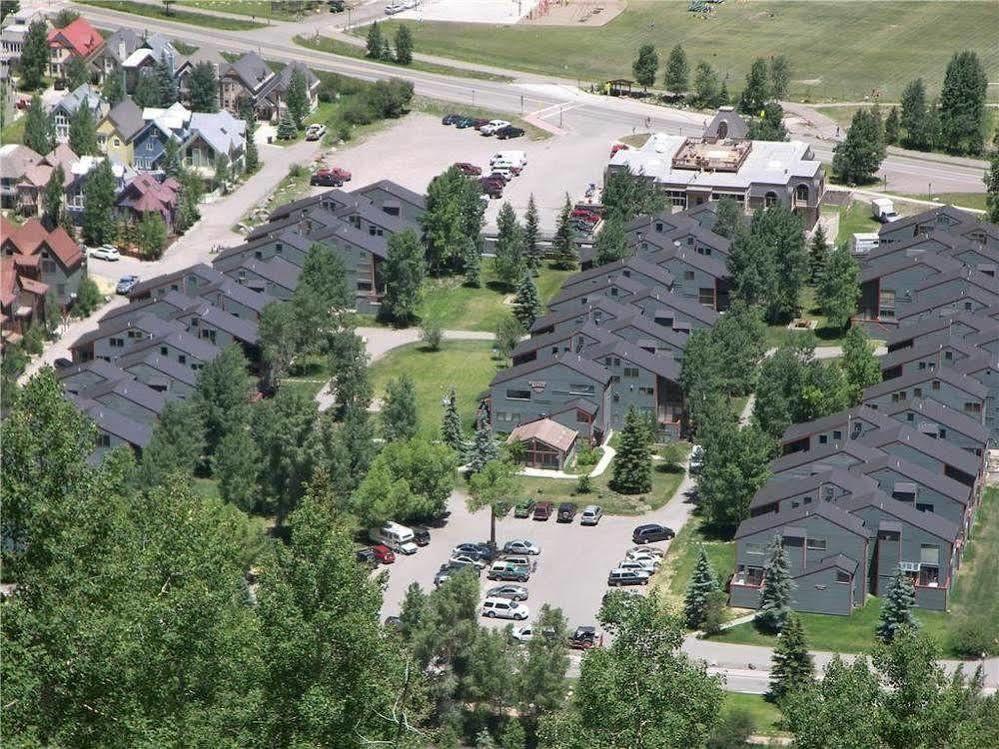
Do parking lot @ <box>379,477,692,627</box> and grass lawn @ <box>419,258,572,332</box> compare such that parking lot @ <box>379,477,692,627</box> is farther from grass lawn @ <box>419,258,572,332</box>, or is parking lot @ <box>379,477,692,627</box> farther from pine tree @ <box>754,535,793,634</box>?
grass lawn @ <box>419,258,572,332</box>

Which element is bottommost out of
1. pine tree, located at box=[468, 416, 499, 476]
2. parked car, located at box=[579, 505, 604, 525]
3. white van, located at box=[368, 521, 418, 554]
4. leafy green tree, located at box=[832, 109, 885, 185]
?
white van, located at box=[368, 521, 418, 554]

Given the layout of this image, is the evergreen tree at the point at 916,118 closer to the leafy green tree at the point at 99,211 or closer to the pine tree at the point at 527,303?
the pine tree at the point at 527,303

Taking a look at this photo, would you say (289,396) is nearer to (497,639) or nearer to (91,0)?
(497,639)

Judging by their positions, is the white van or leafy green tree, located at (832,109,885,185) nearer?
the white van

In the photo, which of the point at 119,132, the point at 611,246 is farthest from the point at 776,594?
the point at 119,132

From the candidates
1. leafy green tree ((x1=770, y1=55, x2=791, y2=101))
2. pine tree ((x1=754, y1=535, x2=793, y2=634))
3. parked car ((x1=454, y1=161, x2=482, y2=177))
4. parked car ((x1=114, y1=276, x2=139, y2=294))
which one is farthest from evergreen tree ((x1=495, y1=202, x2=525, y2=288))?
leafy green tree ((x1=770, y1=55, x2=791, y2=101))
